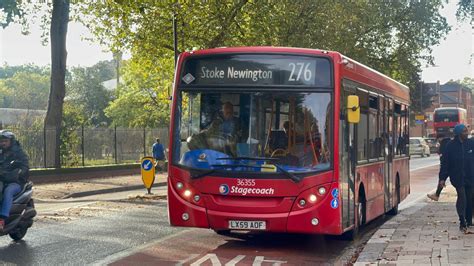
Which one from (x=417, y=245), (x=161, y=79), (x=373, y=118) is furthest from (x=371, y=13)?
(x=417, y=245)

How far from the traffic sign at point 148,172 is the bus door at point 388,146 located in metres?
9.95

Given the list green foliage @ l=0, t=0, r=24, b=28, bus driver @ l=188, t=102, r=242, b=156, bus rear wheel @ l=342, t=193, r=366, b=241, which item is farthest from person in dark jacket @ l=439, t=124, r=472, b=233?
green foliage @ l=0, t=0, r=24, b=28

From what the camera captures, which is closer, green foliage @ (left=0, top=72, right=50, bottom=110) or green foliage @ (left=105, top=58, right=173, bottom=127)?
green foliage @ (left=105, top=58, right=173, bottom=127)

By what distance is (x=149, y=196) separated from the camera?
22.7 metres

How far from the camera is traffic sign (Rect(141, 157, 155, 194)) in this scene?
78.9ft

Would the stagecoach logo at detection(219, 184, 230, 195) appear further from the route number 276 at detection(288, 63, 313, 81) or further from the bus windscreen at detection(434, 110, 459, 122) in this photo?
the bus windscreen at detection(434, 110, 459, 122)

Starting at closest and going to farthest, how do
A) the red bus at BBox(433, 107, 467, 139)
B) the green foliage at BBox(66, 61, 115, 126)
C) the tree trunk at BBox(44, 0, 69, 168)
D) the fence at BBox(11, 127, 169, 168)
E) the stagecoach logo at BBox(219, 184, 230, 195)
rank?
the stagecoach logo at BBox(219, 184, 230, 195)
the fence at BBox(11, 127, 169, 168)
the tree trunk at BBox(44, 0, 69, 168)
the red bus at BBox(433, 107, 467, 139)
the green foliage at BBox(66, 61, 115, 126)

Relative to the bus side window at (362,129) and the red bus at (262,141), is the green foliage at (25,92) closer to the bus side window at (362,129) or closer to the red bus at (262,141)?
the bus side window at (362,129)

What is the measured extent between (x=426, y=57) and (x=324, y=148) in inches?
1735

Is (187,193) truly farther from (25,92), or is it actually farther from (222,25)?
(25,92)

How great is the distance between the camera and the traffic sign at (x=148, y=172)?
78.9ft

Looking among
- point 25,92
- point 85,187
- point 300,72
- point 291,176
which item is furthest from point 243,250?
point 25,92

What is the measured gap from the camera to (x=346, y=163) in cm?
1137

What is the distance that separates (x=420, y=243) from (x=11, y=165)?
240 inches
